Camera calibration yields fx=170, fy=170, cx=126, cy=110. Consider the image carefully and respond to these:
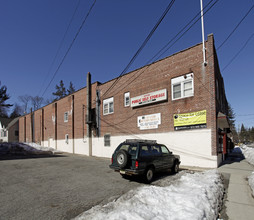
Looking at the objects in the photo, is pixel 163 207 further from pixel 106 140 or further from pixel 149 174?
pixel 106 140

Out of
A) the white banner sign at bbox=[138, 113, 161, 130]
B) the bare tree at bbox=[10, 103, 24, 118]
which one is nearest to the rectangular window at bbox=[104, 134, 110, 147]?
the white banner sign at bbox=[138, 113, 161, 130]

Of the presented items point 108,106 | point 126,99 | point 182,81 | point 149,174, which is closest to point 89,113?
point 108,106

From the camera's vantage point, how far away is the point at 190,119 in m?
11.8

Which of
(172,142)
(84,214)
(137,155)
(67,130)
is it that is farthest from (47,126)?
(84,214)

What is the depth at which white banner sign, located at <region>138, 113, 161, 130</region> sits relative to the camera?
45.0ft

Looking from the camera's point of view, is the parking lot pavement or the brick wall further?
the brick wall

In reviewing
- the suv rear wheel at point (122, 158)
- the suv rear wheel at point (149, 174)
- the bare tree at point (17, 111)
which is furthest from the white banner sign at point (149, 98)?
the bare tree at point (17, 111)

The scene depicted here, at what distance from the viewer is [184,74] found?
1243cm

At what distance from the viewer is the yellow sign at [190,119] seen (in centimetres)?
1123

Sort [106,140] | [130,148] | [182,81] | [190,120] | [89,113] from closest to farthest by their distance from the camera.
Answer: [130,148] < [190,120] < [182,81] < [106,140] < [89,113]

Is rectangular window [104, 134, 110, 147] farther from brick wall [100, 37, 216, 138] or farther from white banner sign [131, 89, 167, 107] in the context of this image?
white banner sign [131, 89, 167, 107]

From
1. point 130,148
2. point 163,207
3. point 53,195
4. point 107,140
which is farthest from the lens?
point 107,140

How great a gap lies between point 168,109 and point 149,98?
6.57 feet

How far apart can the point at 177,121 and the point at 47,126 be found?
26758mm
